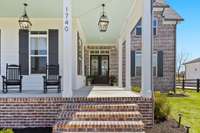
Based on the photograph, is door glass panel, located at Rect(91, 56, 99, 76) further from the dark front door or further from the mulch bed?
the mulch bed

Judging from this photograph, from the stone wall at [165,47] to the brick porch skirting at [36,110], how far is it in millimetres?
11673

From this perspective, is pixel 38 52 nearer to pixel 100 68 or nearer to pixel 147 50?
pixel 147 50

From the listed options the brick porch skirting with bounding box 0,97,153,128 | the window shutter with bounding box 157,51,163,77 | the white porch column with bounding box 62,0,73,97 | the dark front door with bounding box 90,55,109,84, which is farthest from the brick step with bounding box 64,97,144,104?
the dark front door with bounding box 90,55,109,84

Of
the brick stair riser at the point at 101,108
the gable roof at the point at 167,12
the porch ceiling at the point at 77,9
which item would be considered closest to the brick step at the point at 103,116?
the brick stair riser at the point at 101,108

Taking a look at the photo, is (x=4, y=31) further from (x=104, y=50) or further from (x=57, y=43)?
(x=104, y=50)

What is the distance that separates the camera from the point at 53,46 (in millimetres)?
10852

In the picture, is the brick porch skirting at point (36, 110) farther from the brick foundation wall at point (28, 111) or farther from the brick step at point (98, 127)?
the brick step at point (98, 127)

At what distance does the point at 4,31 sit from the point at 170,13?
12414 millimetres

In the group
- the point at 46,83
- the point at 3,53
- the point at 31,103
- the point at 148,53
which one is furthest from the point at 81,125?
the point at 3,53

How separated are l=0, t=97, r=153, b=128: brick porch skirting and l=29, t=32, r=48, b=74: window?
138 inches

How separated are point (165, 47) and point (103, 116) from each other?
13608mm

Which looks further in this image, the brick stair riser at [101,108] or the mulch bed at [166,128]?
the mulch bed at [166,128]

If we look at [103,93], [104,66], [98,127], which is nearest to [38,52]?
[103,93]

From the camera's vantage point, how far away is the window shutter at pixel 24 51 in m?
10.7
